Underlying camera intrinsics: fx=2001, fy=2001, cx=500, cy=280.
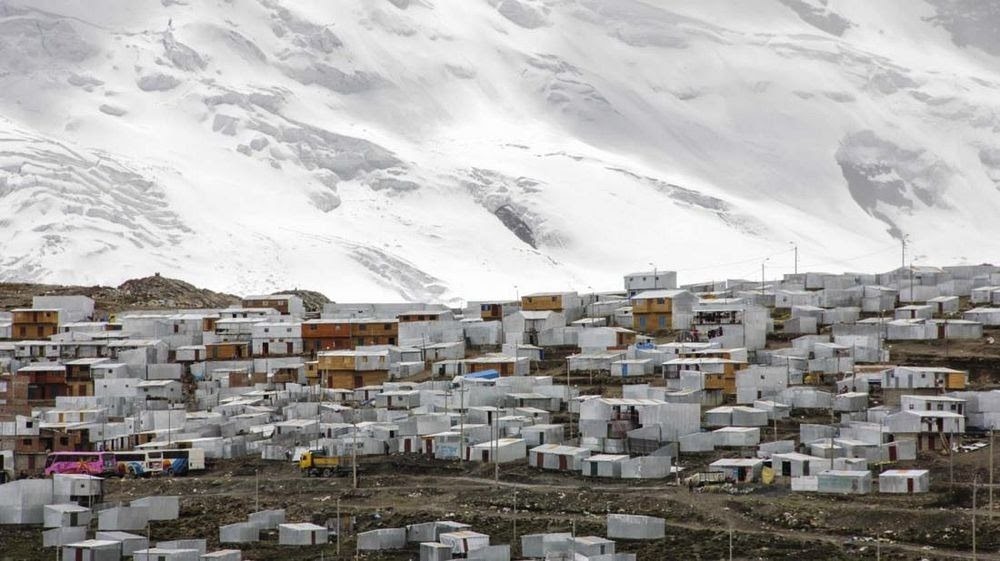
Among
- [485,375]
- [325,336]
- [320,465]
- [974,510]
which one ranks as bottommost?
[974,510]

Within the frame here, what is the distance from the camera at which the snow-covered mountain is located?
Result: 13350 centimetres

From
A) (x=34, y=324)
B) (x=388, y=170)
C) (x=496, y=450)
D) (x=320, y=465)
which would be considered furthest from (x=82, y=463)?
(x=388, y=170)

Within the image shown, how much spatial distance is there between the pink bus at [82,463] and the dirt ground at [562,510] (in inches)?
30.5

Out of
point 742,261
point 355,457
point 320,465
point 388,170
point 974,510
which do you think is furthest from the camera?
point 388,170

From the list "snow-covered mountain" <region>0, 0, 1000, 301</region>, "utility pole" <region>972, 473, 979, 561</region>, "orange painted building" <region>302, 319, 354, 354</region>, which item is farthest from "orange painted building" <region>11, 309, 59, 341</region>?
"snow-covered mountain" <region>0, 0, 1000, 301</region>

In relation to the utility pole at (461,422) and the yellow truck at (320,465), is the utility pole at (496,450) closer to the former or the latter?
the utility pole at (461,422)

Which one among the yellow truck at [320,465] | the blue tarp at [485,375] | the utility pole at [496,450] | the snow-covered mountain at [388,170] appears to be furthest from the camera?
the snow-covered mountain at [388,170]

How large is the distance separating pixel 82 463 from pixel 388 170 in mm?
113211

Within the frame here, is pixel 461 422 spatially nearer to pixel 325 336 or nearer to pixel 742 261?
pixel 325 336

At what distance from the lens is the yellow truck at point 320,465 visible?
49531mm

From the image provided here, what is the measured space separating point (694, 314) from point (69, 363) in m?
21.7

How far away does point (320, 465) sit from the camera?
164 ft

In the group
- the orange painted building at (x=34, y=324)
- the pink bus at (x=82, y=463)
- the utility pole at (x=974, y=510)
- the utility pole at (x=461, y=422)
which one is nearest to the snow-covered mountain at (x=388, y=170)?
the orange painted building at (x=34, y=324)

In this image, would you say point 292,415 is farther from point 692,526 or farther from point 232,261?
point 232,261
